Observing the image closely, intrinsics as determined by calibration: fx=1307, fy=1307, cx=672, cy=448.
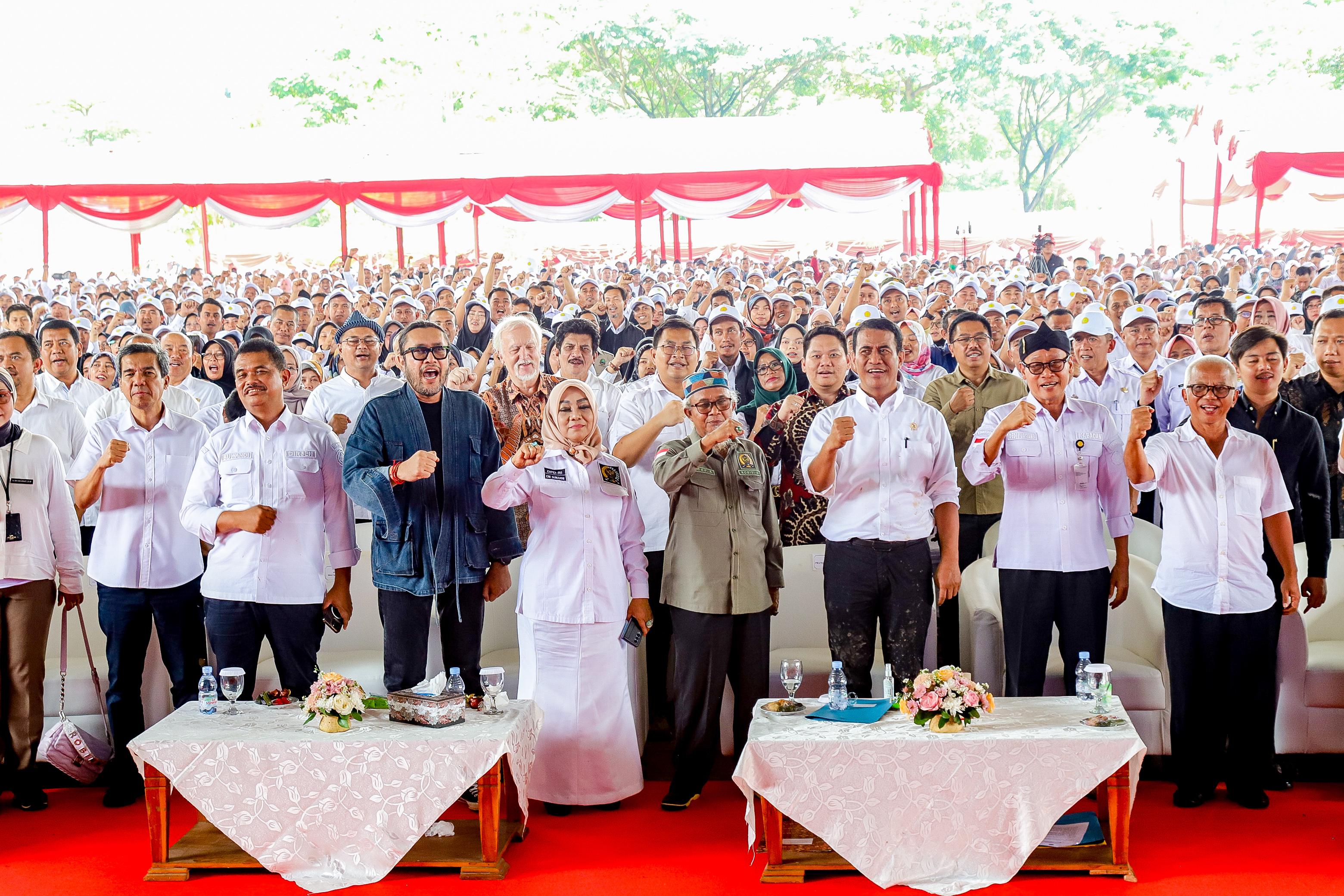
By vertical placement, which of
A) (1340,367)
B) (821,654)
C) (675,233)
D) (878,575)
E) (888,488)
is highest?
(675,233)

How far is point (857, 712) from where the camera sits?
409 cm

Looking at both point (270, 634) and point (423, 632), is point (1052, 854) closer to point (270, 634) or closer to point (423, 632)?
point (423, 632)

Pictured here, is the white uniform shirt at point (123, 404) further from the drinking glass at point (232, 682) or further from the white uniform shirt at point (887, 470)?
the white uniform shirt at point (887, 470)

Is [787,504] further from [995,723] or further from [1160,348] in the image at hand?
[1160,348]

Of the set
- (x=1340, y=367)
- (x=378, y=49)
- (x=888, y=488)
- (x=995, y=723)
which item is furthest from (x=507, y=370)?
(x=378, y=49)

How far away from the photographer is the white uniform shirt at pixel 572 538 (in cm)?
448

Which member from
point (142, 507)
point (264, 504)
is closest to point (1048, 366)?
point (264, 504)

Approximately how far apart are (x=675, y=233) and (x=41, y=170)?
10.9m

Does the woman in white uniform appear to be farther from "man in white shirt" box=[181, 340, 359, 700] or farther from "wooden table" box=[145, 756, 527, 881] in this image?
"man in white shirt" box=[181, 340, 359, 700]

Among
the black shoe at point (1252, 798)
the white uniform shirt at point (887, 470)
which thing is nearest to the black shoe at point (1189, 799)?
the black shoe at point (1252, 798)

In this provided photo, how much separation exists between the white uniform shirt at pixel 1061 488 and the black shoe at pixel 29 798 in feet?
11.4

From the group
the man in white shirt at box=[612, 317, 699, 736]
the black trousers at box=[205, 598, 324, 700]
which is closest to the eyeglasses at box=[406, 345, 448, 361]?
the man in white shirt at box=[612, 317, 699, 736]

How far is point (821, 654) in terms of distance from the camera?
5.07 m

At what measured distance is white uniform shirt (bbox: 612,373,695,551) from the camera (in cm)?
497
